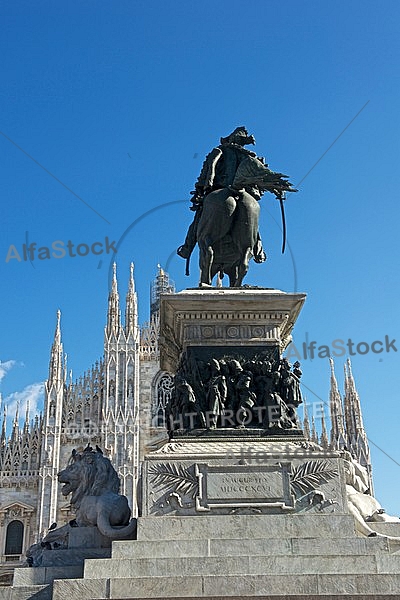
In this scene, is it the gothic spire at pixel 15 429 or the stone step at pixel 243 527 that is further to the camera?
the gothic spire at pixel 15 429

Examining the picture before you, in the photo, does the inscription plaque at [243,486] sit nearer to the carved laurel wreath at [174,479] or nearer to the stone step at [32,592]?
the carved laurel wreath at [174,479]

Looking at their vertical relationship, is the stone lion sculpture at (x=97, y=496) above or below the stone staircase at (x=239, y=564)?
above

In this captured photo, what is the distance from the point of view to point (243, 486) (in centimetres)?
630

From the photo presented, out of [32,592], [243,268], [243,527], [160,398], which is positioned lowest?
[32,592]

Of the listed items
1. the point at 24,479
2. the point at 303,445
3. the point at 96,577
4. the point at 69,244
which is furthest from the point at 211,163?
the point at 24,479

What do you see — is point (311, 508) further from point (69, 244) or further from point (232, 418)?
point (69, 244)

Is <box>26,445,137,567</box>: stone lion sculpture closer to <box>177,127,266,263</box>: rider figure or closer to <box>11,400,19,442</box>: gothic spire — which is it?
<box>177,127,266,263</box>: rider figure

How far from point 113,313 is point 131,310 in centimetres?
95

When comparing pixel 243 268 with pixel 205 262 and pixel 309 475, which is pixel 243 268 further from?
pixel 309 475

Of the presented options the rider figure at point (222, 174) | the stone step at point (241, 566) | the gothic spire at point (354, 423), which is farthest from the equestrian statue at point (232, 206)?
the gothic spire at point (354, 423)

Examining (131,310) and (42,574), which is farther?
(131,310)

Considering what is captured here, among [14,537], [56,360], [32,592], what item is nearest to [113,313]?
[56,360]

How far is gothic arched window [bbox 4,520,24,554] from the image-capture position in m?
32.9

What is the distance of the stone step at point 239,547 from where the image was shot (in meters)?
5.70
